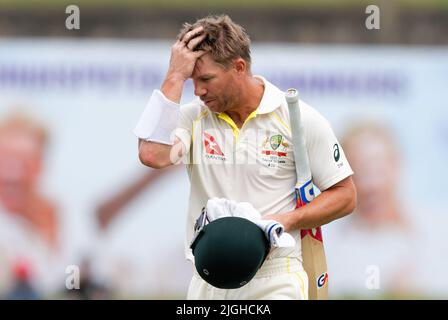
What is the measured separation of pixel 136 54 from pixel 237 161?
409 cm

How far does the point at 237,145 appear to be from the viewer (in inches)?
202

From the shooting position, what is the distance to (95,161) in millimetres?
9023

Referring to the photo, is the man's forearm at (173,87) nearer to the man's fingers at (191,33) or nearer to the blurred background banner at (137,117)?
the man's fingers at (191,33)

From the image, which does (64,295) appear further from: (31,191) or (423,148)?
(423,148)

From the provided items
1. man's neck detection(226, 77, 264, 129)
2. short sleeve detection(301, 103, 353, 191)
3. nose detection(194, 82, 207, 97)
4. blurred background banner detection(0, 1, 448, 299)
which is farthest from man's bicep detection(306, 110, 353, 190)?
blurred background banner detection(0, 1, 448, 299)

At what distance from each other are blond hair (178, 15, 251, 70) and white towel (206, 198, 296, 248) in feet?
2.41

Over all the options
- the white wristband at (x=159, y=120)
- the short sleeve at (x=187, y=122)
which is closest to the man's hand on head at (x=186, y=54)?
the white wristband at (x=159, y=120)

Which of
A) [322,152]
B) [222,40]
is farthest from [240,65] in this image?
[322,152]

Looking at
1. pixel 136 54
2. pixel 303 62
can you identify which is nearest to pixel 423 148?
pixel 303 62

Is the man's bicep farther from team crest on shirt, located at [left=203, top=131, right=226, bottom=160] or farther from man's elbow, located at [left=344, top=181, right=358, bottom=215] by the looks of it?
team crest on shirt, located at [left=203, top=131, right=226, bottom=160]

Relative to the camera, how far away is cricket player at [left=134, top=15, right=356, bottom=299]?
5012 millimetres

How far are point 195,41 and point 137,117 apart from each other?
4.06m

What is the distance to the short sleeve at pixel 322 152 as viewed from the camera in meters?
5.09

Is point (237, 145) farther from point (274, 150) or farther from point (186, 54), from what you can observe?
point (186, 54)
